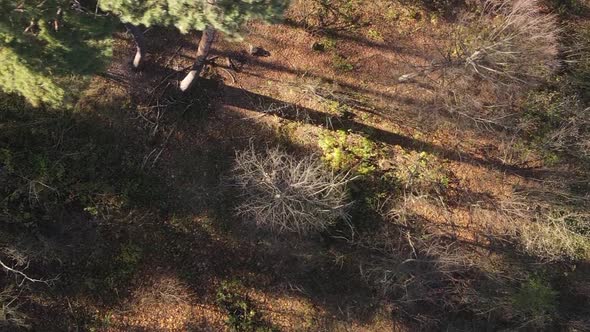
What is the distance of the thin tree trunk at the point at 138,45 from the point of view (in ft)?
47.0

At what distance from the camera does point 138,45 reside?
15445mm

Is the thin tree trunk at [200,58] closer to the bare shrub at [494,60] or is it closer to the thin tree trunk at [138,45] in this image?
the thin tree trunk at [138,45]

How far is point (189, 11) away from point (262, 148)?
761cm

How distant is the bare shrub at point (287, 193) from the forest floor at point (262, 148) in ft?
3.75

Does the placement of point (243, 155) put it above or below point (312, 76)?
below

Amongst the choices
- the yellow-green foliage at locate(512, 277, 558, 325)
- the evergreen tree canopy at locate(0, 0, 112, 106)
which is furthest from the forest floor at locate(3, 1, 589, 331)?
the evergreen tree canopy at locate(0, 0, 112, 106)

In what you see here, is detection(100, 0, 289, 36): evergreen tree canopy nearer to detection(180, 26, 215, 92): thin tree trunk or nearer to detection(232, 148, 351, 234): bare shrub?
detection(180, 26, 215, 92): thin tree trunk

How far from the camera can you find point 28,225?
49.0 ft

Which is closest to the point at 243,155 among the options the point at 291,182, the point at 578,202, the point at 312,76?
the point at 291,182

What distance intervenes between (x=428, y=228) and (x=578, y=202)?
5.73 meters

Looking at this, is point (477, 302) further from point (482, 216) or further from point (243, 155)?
point (243, 155)

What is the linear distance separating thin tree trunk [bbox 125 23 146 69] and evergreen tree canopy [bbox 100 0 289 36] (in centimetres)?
364

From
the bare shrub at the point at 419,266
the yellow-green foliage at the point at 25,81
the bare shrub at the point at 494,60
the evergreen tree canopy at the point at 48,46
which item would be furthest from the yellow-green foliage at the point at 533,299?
the yellow-green foliage at the point at 25,81

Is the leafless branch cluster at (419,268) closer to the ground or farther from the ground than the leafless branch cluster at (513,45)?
closer to the ground
